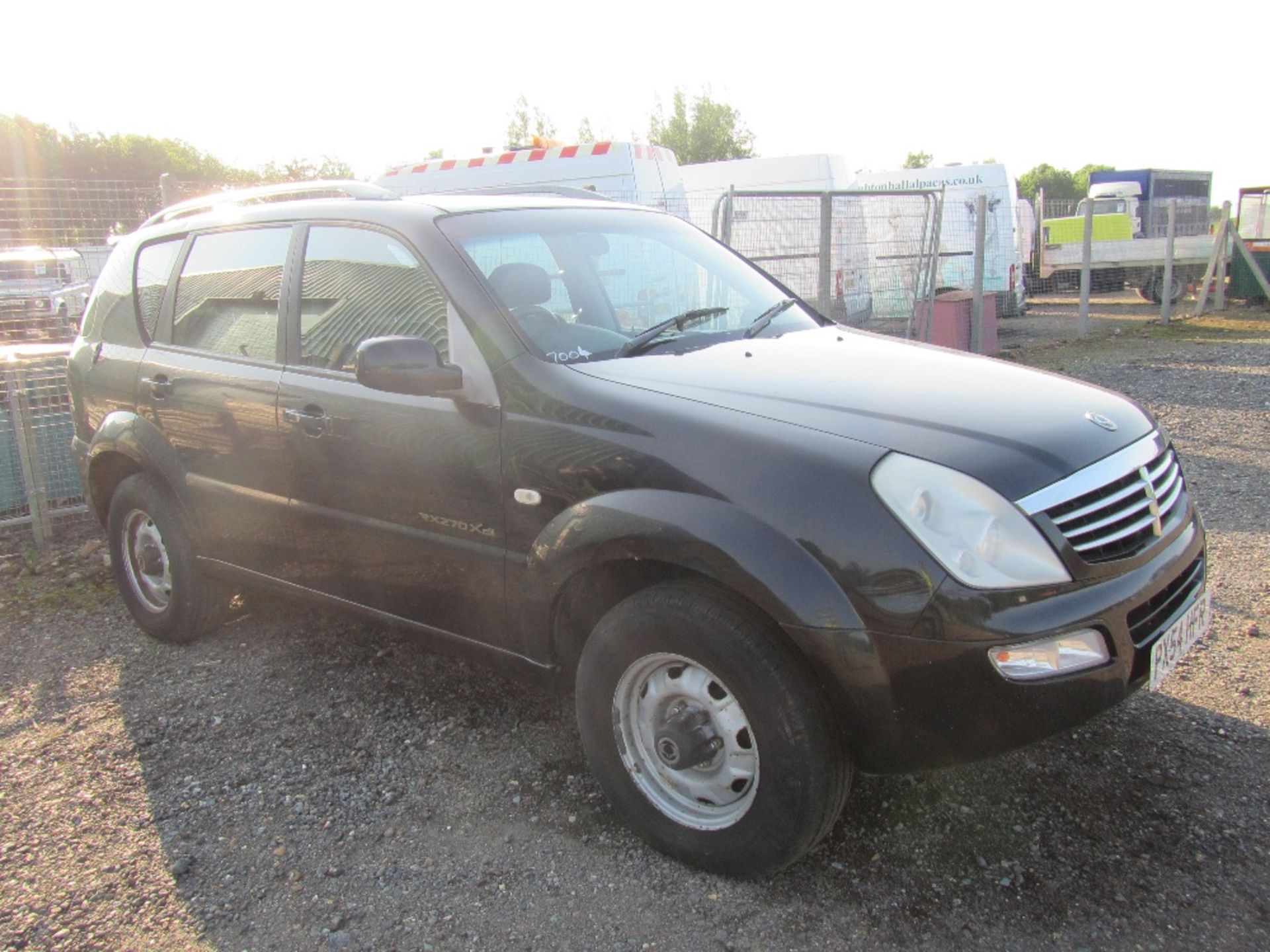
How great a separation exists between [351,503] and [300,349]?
2.04 feet

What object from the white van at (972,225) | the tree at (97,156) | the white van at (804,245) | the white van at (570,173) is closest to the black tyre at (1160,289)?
the white van at (972,225)

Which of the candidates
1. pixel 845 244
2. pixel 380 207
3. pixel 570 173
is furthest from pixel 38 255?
pixel 380 207

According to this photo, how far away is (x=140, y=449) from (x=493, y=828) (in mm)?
2315

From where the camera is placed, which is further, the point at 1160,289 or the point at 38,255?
the point at 1160,289

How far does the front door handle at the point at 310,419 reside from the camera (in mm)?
3373

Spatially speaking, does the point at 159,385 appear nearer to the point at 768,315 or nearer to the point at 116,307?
the point at 116,307

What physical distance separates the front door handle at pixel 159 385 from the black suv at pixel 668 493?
0.05 feet

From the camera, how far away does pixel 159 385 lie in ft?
13.3

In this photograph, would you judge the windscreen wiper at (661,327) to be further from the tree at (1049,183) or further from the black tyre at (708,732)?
the tree at (1049,183)

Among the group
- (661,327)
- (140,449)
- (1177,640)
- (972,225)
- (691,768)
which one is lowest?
(691,768)

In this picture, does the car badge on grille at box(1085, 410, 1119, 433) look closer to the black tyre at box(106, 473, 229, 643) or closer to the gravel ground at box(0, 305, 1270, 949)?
the gravel ground at box(0, 305, 1270, 949)

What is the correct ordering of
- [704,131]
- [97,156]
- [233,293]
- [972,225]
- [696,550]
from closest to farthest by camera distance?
[696,550], [233,293], [972,225], [97,156], [704,131]

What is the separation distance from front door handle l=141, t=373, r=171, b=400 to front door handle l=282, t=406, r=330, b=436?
846 mm

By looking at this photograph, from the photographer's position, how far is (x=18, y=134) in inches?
1548
